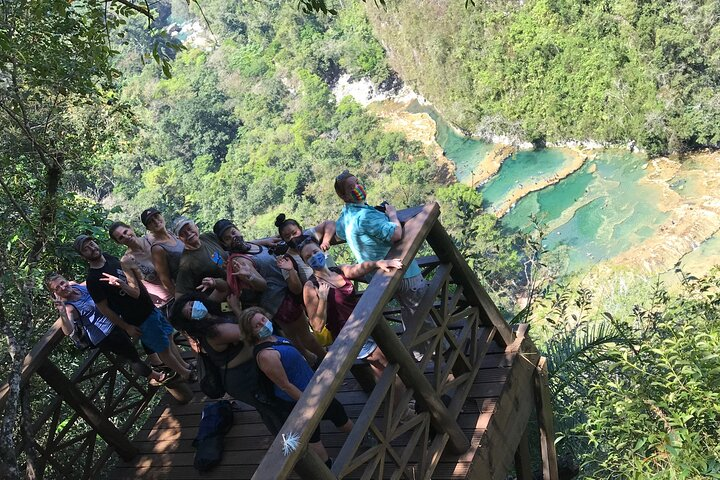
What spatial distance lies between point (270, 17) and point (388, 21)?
1713 centimetres

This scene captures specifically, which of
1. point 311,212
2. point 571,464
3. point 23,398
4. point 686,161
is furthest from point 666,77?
point 23,398

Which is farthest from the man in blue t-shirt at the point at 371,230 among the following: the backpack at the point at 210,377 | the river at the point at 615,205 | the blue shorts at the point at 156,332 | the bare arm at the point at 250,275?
the river at the point at 615,205

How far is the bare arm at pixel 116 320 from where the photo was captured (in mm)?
4336

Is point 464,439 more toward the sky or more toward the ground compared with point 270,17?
more toward the ground

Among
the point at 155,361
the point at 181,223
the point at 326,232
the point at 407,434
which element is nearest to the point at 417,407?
the point at 407,434

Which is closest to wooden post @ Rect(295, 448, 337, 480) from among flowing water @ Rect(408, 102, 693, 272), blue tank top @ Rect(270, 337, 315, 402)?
blue tank top @ Rect(270, 337, 315, 402)

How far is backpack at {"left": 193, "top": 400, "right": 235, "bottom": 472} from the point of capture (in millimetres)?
4039

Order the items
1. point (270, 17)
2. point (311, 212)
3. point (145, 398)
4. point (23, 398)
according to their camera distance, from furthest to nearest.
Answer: point (270, 17), point (311, 212), point (145, 398), point (23, 398)

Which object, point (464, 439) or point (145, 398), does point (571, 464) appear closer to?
point (464, 439)

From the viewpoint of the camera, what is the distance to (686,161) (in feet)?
97.0

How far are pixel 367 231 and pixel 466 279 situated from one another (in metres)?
0.72

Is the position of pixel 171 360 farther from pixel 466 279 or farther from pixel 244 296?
pixel 466 279

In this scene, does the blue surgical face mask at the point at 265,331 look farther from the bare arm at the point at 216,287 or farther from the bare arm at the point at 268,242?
the bare arm at the point at 268,242

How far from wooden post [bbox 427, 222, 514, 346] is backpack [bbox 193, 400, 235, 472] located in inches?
60.6
